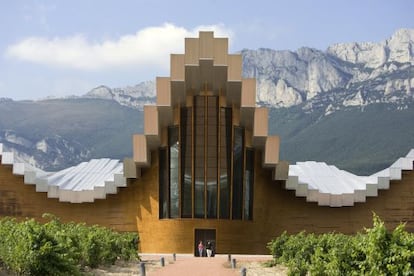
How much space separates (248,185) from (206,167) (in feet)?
8.30

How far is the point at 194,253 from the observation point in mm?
30188

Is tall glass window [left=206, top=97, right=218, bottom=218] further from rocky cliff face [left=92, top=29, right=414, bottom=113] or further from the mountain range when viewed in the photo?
rocky cliff face [left=92, top=29, right=414, bottom=113]

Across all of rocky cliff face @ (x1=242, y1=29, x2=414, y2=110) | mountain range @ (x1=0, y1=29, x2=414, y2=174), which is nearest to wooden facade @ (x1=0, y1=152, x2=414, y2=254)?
mountain range @ (x1=0, y1=29, x2=414, y2=174)

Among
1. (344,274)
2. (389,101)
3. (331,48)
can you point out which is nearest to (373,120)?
(389,101)

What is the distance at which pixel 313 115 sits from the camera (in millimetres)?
130125

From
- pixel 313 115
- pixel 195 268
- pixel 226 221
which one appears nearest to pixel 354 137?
pixel 313 115

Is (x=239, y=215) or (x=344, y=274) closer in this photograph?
(x=344, y=274)

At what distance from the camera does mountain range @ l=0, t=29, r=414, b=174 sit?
103812 millimetres

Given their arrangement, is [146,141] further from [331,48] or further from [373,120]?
[331,48]

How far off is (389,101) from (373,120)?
1147 centimetres

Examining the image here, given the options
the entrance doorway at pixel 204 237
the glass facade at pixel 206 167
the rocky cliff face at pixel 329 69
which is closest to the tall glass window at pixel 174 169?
the glass facade at pixel 206 167

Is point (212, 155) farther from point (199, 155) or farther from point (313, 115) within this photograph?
point (313, 115)

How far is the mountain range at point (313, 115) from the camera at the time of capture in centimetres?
10381

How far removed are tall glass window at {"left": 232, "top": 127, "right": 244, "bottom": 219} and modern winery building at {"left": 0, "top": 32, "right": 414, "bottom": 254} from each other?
5 cm
